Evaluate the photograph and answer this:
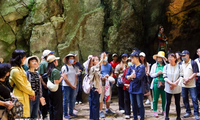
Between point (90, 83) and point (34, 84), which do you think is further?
point (90, 83)

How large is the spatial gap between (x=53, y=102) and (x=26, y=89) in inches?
48.8

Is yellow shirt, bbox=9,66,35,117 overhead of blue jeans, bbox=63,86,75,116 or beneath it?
overhead

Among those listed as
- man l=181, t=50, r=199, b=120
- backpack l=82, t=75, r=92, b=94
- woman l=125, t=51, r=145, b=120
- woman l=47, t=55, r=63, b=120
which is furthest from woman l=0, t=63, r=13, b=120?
man l=181, t=50, r=199, b=120

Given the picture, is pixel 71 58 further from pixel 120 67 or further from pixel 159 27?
pixel 159 27

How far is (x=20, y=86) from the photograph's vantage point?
11.1ft

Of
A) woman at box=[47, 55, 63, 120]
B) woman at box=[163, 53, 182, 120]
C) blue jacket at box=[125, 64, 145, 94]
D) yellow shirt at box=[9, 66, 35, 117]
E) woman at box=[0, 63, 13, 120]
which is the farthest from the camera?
woman at box=[163, 53, 182, 120]

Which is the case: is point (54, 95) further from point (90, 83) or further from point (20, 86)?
point (20, 86)

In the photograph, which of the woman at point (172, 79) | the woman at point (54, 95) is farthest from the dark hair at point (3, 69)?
the woman at point (172, 79)

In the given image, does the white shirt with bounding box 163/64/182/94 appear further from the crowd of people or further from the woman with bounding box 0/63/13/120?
the woman with bounding box 0/63/13/120

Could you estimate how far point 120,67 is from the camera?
21.1 ft

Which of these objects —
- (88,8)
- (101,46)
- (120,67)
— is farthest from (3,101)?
(88,8)

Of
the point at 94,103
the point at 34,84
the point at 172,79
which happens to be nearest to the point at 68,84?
the point at 94,103

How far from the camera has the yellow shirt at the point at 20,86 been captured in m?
3.34

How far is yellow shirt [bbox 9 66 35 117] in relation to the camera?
3.34 meters
